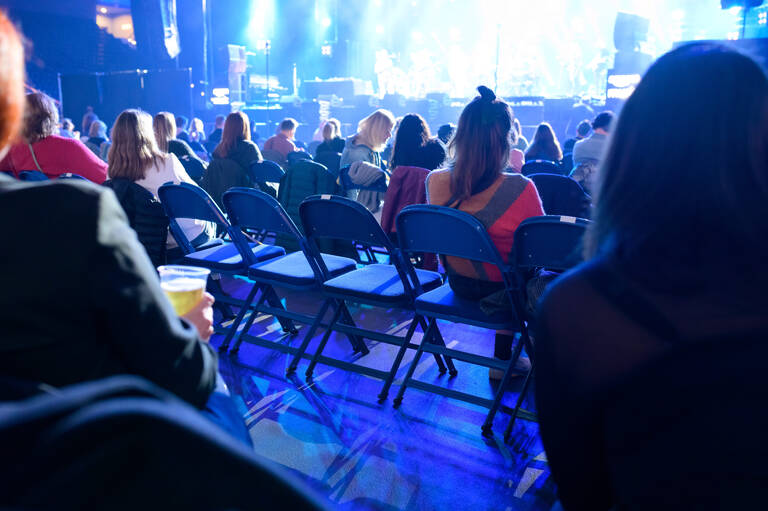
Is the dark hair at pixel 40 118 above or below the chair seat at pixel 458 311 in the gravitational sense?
above

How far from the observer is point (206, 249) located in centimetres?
384

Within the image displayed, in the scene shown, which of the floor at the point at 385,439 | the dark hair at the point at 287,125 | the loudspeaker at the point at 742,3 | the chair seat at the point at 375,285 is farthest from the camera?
the dark hair at the point at 287,125

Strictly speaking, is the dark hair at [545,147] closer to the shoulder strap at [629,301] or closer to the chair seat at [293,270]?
the chair seat at [293,270]

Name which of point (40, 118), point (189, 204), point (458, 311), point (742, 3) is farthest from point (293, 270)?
point (742, 3)

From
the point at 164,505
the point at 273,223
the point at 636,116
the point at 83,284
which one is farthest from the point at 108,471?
the point at 273,223

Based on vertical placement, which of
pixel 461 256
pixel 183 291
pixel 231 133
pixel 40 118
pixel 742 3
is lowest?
pixel 461 256

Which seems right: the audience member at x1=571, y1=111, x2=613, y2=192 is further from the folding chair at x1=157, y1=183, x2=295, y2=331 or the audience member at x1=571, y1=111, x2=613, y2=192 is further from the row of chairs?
the folding chair at x1=157, y1=183, x2=295, y2=331

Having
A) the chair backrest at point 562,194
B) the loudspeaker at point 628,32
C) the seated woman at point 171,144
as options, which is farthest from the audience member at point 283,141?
the loudspeaker at point 628,32

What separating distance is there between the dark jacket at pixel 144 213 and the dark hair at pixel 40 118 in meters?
0.49

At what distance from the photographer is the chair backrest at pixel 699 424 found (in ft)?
2.58

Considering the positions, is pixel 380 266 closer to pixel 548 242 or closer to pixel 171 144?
pixel 548 242

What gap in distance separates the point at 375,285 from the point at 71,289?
2.19 metres

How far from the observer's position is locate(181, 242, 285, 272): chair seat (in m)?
3.46

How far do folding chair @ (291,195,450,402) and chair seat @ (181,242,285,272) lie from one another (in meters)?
0.54
